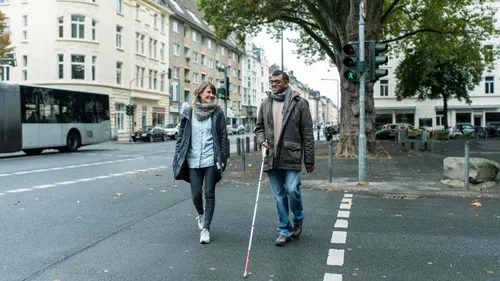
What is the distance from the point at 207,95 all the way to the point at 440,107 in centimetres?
5554

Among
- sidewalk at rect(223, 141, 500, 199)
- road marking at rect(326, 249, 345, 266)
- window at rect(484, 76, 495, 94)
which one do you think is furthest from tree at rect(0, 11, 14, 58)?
window at rect(484, 76, 495, 94)

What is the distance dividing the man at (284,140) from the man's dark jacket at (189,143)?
0.45 meters

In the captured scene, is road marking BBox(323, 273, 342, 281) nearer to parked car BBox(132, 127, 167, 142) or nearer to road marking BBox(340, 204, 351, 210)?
road marking BBox(340, 204, 351, 210)

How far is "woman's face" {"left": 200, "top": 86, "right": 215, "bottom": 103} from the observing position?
5410 mm

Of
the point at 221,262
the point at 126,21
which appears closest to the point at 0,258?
the point at 221,262

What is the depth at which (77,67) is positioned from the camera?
4028 centimetres

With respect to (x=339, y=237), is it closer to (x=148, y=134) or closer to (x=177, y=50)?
(x=148, y=134)

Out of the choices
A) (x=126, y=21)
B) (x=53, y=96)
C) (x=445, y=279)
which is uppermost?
(x=126, y=21)

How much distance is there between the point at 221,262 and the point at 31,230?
2852mm

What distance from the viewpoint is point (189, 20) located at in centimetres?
5872

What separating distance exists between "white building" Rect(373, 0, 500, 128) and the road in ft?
163

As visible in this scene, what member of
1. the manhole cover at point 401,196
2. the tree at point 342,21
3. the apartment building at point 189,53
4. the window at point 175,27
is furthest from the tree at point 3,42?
the manhole cover at point 401,196

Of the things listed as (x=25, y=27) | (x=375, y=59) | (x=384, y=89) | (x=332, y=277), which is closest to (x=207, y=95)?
(x=332, y=277)

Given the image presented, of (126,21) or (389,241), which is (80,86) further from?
(389,241)
